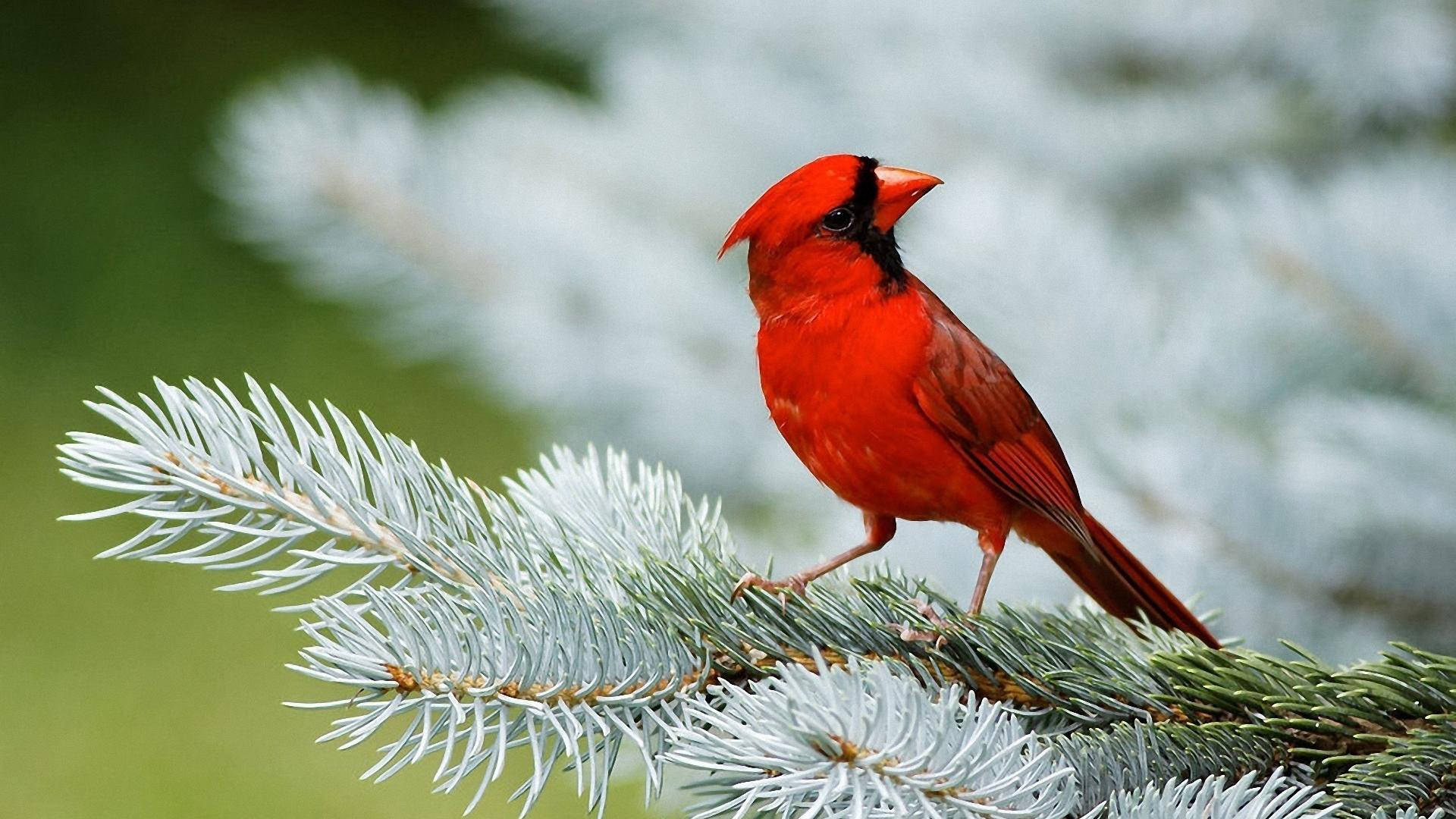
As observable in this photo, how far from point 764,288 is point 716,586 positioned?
316 mm

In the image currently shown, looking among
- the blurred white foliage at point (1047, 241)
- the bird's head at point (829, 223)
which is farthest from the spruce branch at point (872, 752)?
the blurred white foliage at point (1047, 241)

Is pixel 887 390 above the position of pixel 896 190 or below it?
below

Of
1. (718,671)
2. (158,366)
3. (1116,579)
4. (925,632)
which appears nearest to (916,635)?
(925,632)

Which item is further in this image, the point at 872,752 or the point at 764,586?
the point at 764,586

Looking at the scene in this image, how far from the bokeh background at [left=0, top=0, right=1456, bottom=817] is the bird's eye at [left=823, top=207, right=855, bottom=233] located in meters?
0.42

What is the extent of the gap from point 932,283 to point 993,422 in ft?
1.54

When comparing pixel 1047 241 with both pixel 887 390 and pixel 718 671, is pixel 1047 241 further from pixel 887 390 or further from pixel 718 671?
pixel 718 671

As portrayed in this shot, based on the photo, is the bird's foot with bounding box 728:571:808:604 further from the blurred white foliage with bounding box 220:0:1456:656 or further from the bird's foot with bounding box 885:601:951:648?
the blurred white foliage with bounding box 220:0:1456:656

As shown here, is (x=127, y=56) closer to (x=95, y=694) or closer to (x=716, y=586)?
(x=95, y=694)

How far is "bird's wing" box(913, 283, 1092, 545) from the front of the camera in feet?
3.49

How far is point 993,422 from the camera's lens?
1.10m

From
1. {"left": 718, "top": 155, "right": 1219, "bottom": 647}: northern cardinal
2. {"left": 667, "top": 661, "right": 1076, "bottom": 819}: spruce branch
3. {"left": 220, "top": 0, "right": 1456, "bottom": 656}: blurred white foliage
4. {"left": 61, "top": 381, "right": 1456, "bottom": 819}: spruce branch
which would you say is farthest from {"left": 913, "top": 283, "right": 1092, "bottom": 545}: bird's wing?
{"left": 667, "top": 661, "right": 1076, "bottom": 819}: spruce branch

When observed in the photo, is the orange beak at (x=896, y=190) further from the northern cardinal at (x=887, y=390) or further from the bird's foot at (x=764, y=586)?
the bird's foot at (x=764, y=586)

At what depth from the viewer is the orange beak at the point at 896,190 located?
3.51 ft
